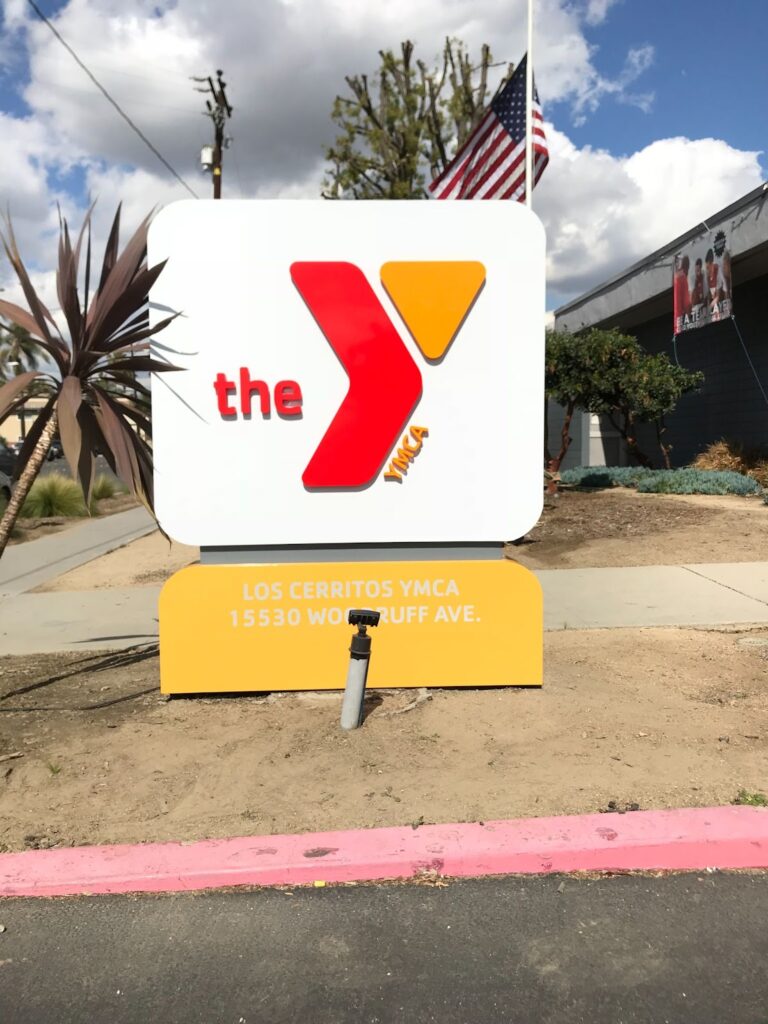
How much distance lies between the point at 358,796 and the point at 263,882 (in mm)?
711

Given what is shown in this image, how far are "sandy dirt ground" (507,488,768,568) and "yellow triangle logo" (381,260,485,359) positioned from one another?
A: 5.36m

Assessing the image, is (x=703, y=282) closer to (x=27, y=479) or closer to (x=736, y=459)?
(x=736, y=459)

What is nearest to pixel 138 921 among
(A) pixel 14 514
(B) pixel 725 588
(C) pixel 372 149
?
(A) pixel 14 514

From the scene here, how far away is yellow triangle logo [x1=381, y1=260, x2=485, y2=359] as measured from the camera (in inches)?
195

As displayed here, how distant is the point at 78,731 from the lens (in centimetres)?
460

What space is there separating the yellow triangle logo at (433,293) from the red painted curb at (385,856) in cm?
298

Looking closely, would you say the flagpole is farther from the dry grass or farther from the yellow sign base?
the dry grass

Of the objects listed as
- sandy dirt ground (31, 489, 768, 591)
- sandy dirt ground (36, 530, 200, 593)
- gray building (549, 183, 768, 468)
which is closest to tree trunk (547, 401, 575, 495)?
sandy dirt ground (31, 489, 768, 591)

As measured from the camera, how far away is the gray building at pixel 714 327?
47.6 feet

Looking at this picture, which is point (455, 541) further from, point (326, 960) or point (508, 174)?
point (508, 174)

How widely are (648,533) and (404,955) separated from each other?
9306 mm

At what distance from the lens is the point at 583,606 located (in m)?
7.43

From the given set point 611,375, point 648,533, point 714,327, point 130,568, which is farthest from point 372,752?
point 714,327

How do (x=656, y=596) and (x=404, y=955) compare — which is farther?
(x=656, y=596)
